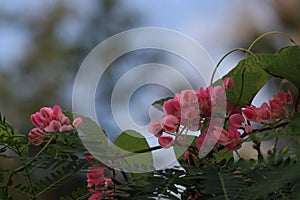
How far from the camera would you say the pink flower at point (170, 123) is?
1.18ft

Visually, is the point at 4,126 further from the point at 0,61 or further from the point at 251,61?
the point at 0,61

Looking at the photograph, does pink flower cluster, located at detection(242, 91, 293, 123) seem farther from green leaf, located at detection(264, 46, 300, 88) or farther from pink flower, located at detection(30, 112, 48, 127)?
pink flower, located at detection(30, 112, 48, 127)

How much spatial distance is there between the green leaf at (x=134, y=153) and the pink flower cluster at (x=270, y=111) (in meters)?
0.07

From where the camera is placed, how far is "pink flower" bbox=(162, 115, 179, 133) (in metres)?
0.36

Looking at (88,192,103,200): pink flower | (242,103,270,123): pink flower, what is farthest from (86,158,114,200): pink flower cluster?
(242,103,270,123): pink flower

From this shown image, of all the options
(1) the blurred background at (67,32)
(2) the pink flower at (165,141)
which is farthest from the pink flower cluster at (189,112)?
(1) the blurred background at (67,32)

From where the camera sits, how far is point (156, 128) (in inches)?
14.7

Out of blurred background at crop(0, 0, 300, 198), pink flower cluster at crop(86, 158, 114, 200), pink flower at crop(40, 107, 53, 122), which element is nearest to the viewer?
pink flower cluster at crop(86, 158, 114, 200)

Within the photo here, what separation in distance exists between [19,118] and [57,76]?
1.10 meters

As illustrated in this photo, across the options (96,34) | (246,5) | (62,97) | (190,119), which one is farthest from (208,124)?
(96,34)

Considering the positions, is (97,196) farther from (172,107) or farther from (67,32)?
(67,32)

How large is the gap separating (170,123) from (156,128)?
0.01 m

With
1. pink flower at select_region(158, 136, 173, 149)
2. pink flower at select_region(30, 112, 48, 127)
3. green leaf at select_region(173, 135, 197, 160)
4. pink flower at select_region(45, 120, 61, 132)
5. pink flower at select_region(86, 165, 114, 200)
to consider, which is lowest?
pink flower at select_region(86, 165, 114, 200)

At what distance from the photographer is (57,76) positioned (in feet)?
24.1
